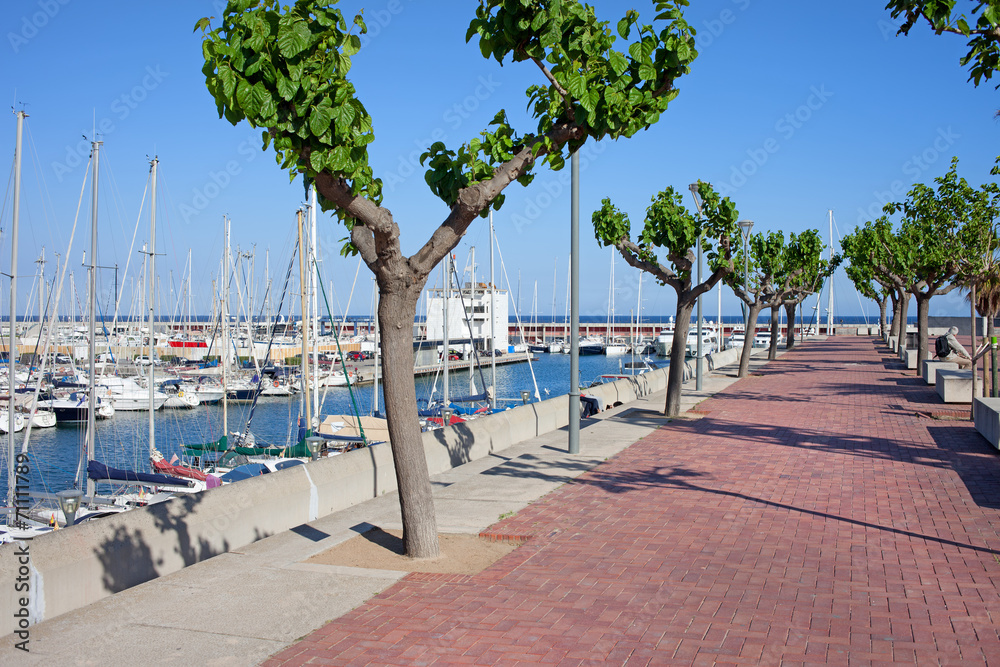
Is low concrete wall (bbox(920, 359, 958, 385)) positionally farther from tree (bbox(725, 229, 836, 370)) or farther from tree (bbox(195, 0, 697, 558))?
tree (bbox(195, 0, 697, 558))

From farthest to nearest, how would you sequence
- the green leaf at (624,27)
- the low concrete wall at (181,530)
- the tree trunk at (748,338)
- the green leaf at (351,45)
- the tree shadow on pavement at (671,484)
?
the tree trunk at (748,338) < the tree shadow on pavement at (671,484) < the green leaf at (624,27) < the green leaf at (351,45) < the low concrete wall at (181,530)

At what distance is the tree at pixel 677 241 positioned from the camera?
18219 millimetres

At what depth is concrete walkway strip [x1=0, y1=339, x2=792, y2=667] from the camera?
5395mm

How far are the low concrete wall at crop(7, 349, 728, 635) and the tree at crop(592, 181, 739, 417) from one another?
780 cm

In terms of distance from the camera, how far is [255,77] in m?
6.41

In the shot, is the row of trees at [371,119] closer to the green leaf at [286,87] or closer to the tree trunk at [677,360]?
the green leaf at [286,87]

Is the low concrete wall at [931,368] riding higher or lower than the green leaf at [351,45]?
lower

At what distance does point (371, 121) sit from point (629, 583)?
4523 millimetres

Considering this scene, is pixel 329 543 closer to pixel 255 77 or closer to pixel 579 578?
pixel 579 578

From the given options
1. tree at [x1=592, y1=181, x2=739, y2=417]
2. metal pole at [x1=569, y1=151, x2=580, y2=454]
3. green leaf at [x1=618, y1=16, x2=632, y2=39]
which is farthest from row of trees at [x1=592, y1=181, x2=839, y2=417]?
green leaf at [x1=618, y1=16, x2=632, y2=39]

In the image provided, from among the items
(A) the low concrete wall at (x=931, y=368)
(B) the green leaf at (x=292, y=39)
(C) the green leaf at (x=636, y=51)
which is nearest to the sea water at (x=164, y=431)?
(A) the low concrete wall at (x=931, y=368)

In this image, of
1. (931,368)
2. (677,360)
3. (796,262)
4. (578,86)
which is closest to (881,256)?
(796,262)

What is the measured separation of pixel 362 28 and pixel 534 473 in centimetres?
703

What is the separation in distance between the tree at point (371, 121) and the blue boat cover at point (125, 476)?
1081 centimetres
